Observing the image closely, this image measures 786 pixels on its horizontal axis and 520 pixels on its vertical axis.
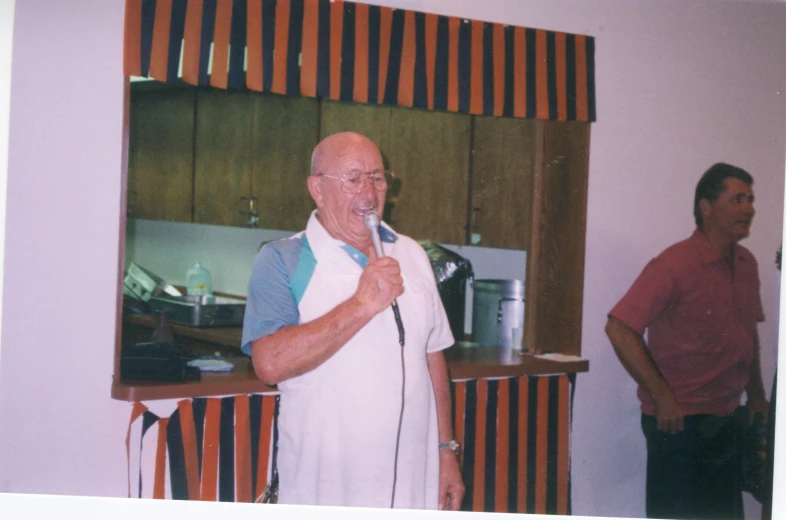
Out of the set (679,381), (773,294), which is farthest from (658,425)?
(773,294)

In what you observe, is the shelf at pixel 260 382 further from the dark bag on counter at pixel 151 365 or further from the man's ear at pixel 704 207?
the man's ear at pixel 704 207

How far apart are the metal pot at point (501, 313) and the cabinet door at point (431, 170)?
0.47 m

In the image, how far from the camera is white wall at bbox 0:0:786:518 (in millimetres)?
2232

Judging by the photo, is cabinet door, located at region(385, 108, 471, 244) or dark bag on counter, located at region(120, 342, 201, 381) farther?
cabinet door, located at region(385, 108, 471, 244)

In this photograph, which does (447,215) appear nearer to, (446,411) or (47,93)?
(446,411)

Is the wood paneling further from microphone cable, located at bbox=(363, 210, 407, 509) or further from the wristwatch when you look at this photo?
microphone cable, located at bbox=(363, 210, 407, 509)

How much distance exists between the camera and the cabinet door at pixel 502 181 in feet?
10.8

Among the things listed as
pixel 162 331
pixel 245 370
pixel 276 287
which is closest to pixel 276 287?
pixel 276 287

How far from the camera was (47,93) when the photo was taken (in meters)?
2.23

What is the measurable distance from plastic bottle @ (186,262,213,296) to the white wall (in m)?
2.68

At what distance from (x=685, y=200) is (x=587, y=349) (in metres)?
0.69

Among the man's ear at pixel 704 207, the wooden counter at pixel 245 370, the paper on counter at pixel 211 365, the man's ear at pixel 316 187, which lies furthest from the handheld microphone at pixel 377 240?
the man's ear at pixel 704 207

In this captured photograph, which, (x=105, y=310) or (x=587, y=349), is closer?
(x=105, y=310)

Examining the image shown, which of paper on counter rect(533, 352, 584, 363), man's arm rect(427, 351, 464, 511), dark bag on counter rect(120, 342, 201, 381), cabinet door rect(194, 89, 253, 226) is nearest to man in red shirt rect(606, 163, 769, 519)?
paper on counter rect(533, 352, 584, 363)
